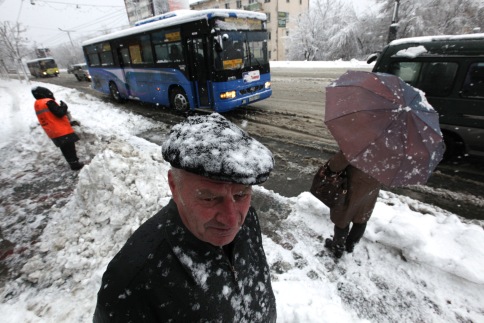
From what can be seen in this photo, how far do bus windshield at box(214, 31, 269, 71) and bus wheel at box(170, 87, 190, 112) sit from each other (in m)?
1.90

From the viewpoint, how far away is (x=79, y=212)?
380 cm

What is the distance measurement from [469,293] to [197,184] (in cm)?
325

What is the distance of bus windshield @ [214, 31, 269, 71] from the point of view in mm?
7418

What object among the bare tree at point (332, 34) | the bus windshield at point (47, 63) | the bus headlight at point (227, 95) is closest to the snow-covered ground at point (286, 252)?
the bus headlight at point (227, 95)

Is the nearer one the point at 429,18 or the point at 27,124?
the point at 27,124

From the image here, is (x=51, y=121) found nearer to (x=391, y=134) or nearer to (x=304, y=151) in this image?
(x=304, y=151)

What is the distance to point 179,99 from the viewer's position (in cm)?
884

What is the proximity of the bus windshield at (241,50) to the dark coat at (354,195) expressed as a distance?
5847 mm

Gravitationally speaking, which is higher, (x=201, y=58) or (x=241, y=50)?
(x=241, y=50)

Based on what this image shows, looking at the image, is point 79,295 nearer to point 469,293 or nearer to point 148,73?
point 469,293

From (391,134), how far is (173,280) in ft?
5.98

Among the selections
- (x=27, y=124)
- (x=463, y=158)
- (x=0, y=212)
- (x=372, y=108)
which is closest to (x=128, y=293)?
(x=372, y=108)

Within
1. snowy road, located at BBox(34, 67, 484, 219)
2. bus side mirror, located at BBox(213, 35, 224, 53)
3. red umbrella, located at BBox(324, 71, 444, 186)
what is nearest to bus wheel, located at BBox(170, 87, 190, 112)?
snowy road, located at BBox(34, 67, 484, 219)

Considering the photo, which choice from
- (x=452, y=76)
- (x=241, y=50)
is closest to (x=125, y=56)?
(x=241, y=50)
